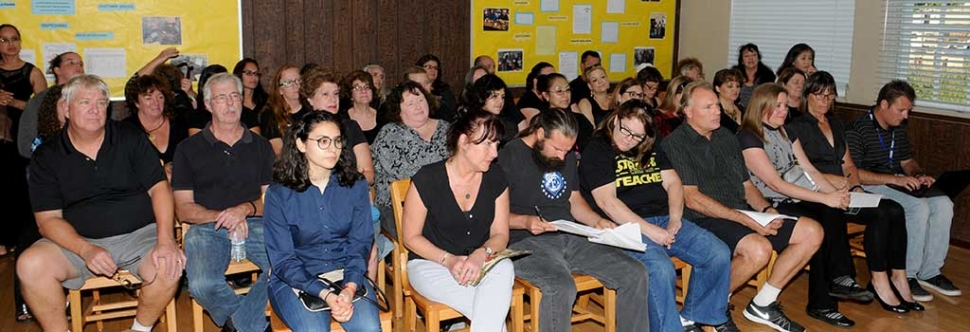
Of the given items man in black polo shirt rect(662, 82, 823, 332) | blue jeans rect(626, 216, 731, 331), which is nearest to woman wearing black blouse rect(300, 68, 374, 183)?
blue jeans rect(626, 216, 731, 331)

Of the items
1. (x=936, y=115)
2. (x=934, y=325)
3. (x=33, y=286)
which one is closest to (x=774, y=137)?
(x=934, y=325)

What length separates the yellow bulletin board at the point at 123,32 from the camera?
5895mm

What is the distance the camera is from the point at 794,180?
462 cm

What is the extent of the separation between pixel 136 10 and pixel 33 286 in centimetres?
322

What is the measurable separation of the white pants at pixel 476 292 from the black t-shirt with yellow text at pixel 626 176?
0.81 m

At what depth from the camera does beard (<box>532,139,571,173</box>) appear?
3.78m

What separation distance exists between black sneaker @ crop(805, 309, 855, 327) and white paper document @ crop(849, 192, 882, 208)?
0.59m

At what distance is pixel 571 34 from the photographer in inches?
311

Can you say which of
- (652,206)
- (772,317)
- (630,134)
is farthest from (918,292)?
(630,134)

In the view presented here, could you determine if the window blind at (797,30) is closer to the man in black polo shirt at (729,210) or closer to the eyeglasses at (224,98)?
the man in black polo shirt at (729,210)

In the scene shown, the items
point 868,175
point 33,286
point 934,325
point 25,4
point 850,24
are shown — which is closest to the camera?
point 33,286

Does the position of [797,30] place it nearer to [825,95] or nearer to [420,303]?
[825,95]

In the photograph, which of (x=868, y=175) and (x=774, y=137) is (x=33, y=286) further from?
(x=868, y=175)

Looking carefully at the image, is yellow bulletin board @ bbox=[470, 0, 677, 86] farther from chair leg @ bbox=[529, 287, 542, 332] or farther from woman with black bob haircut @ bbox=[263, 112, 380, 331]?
woman with black bob haircut @ bbox=[263, 112, 380, 331]
